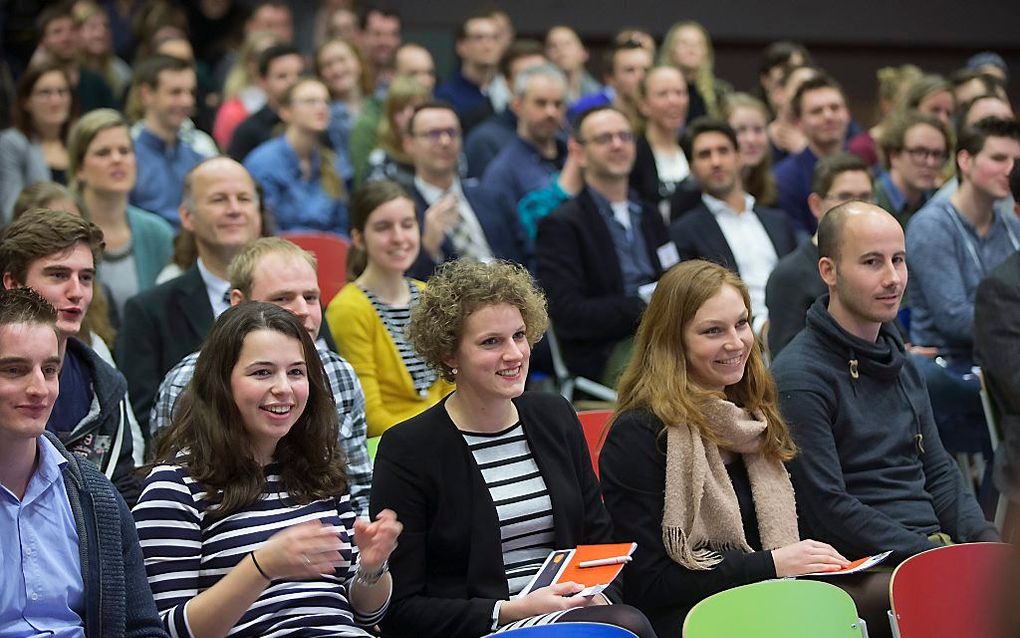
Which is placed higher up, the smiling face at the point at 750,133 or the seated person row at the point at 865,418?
the smiling face at the point at 750,133

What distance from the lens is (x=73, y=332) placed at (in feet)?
10.7

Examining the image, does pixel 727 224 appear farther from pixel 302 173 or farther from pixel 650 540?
pixel 650 540

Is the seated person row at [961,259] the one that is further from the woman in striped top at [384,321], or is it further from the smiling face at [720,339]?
the woman in striped top at [384,321]

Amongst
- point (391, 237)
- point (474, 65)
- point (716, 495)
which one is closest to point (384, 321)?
point (391, 237)

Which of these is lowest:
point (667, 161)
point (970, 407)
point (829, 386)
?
point (970, 407)

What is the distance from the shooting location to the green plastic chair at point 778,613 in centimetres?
252

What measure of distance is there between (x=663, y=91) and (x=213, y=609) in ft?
14.7

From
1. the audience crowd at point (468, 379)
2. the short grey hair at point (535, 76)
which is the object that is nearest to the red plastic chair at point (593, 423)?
the audience crowd at point (468, 379)

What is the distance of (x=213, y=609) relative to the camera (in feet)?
8.07

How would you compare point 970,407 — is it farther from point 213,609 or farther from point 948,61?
point 948,61

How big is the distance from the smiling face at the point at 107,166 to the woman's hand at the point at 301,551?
2.75 metres

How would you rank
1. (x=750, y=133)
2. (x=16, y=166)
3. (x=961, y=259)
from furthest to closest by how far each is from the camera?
1. (x=750, y=133)
2. (x=16, y=166)
3. (x=961, y=259)

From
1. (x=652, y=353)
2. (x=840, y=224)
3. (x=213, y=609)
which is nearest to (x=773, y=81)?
(x=840, y=224)

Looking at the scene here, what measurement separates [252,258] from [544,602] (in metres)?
1.33
